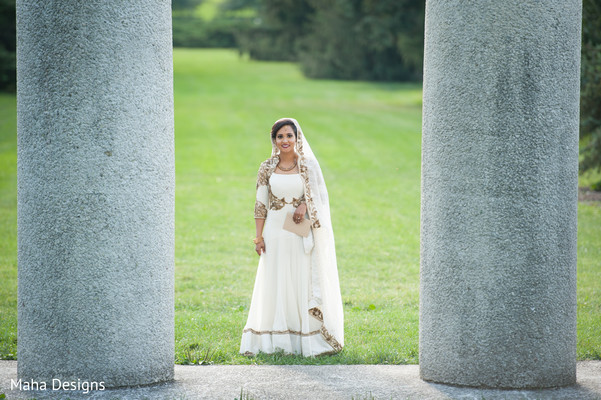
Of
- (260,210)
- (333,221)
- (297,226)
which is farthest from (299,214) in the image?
(333,221)

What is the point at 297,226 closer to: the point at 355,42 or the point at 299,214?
the point at 299,214

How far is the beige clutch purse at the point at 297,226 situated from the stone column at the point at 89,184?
1.64 meters

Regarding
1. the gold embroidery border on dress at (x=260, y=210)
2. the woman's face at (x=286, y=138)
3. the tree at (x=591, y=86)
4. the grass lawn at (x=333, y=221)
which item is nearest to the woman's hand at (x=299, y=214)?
the gold embroidery border on dress at (x=260, y=210)

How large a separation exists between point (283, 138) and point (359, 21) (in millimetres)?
38886

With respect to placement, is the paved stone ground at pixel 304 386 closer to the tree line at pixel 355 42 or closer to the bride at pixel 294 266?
the bride at pixel 294 266

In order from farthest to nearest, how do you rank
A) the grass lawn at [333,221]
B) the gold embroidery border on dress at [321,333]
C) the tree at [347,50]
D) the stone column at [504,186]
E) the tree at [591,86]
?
the tree at [347,50]
the tree at [591,86]
the grass lawn at [333,221]
the gold embroidery border on dress at [321,333]
the stone column at [504,186]

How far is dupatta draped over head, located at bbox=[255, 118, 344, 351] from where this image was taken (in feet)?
20.9

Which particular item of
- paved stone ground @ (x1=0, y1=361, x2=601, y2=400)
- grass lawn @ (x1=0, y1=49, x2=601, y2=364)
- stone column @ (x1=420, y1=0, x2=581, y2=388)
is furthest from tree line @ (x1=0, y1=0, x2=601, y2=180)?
paved stone ground @ (x1=0, y1=361, x2=601, y2=400)

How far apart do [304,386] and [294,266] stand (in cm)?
154

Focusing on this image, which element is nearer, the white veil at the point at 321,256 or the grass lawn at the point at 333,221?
the white veil at the point at 321,256

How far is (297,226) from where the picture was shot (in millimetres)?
6387

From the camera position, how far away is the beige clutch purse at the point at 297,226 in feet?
20.9

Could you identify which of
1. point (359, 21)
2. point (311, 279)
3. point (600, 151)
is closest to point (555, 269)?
point (311, 279)

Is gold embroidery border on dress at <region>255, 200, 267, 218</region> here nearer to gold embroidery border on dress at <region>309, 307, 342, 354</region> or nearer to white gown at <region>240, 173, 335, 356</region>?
white gown at <region>240, 173, 335, 356</region>
